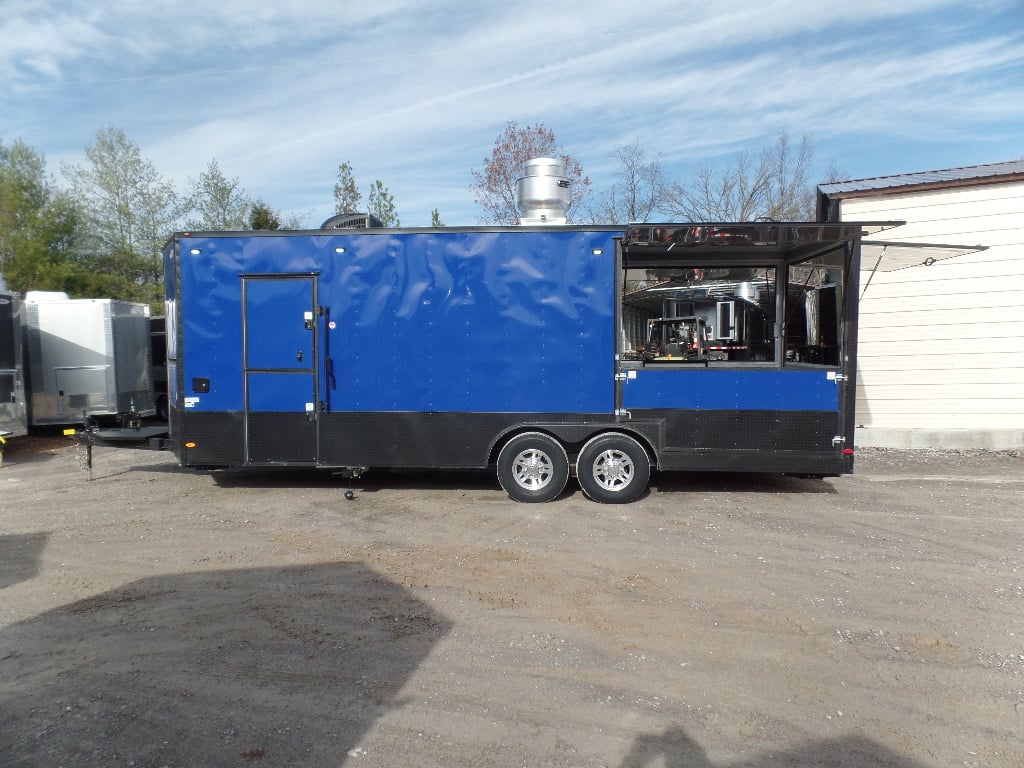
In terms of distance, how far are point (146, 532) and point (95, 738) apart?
12.5ft

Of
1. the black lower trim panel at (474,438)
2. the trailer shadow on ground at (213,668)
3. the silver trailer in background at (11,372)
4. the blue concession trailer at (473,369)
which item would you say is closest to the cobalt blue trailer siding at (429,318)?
the blue concession trailer at (473,369)

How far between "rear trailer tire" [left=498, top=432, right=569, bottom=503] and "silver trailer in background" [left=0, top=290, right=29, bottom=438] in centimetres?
840

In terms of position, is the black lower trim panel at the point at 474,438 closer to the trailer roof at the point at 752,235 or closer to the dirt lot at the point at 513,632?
the dirt lot at the point at 513,632

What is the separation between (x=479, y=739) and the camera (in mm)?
3322

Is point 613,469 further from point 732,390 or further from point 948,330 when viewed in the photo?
point 948,330

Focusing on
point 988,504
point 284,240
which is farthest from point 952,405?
point 284,240

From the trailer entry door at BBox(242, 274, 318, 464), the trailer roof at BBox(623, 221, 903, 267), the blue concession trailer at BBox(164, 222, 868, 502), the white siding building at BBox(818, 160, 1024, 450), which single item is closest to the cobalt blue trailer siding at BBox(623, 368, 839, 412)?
the blue concession trailer at BBox(164, 222, 868, 502)

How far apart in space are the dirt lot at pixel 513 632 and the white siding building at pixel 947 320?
148 inches

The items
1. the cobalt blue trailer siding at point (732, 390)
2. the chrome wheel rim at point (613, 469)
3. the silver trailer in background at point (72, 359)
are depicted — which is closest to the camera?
the cobalt blue trailer siding at point (732, 390)

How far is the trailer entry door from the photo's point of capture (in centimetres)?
780

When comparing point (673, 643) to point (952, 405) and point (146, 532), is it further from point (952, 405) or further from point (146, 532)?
point (952, 405)

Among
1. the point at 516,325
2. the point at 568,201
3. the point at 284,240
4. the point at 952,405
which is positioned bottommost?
the point at 952,405

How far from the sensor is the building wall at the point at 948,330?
11148 mm

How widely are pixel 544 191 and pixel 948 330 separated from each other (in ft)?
23.8
